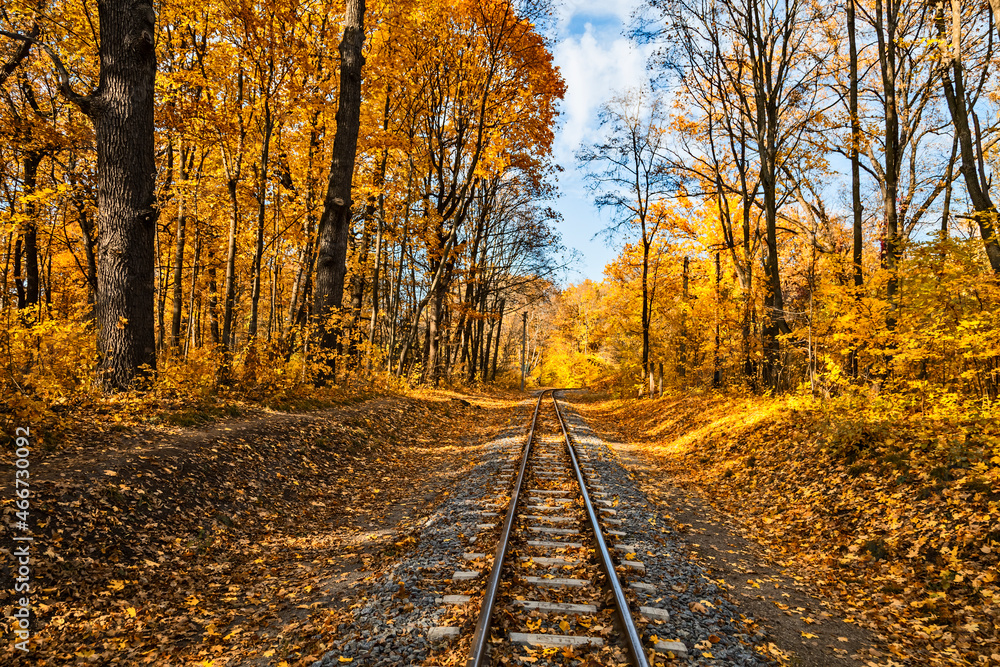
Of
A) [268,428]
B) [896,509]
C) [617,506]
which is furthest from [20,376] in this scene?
[896,509]

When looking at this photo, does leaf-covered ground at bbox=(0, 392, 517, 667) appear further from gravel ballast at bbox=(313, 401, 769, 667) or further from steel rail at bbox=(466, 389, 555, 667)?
steel rail at bbox=(466, 389, 555, 667)

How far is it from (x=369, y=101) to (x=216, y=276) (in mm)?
12409

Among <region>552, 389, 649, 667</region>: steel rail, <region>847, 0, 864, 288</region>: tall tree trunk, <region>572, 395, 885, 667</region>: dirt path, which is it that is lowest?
<region>572, 395, 885, 667</region>: dirt path

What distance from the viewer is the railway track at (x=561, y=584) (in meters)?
3.68

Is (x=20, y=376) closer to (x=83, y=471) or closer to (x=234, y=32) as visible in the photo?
(x=83, y=471)

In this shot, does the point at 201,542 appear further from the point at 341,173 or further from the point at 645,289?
the point at 645,289

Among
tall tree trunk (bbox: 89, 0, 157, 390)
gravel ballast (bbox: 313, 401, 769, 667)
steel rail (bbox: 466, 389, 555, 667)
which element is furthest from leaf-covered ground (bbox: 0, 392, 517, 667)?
tall tree trunk (bbox: 89, 0, 157, 390)

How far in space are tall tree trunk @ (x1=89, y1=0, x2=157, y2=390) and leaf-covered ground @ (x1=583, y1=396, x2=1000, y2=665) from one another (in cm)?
885

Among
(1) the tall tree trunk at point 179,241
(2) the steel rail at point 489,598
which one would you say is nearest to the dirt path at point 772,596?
(2) the steel rail at point 489,598

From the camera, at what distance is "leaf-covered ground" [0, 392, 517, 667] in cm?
383

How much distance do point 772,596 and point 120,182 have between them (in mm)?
9805

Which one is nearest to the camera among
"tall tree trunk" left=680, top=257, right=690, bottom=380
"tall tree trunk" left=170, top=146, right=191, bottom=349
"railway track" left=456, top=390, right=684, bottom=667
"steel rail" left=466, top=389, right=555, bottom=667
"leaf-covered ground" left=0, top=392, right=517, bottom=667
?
"steel rail" left=466, top=389, right=555, bottom=667

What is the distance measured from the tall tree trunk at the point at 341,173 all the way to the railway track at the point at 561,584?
663 cm

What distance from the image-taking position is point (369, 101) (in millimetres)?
17141
